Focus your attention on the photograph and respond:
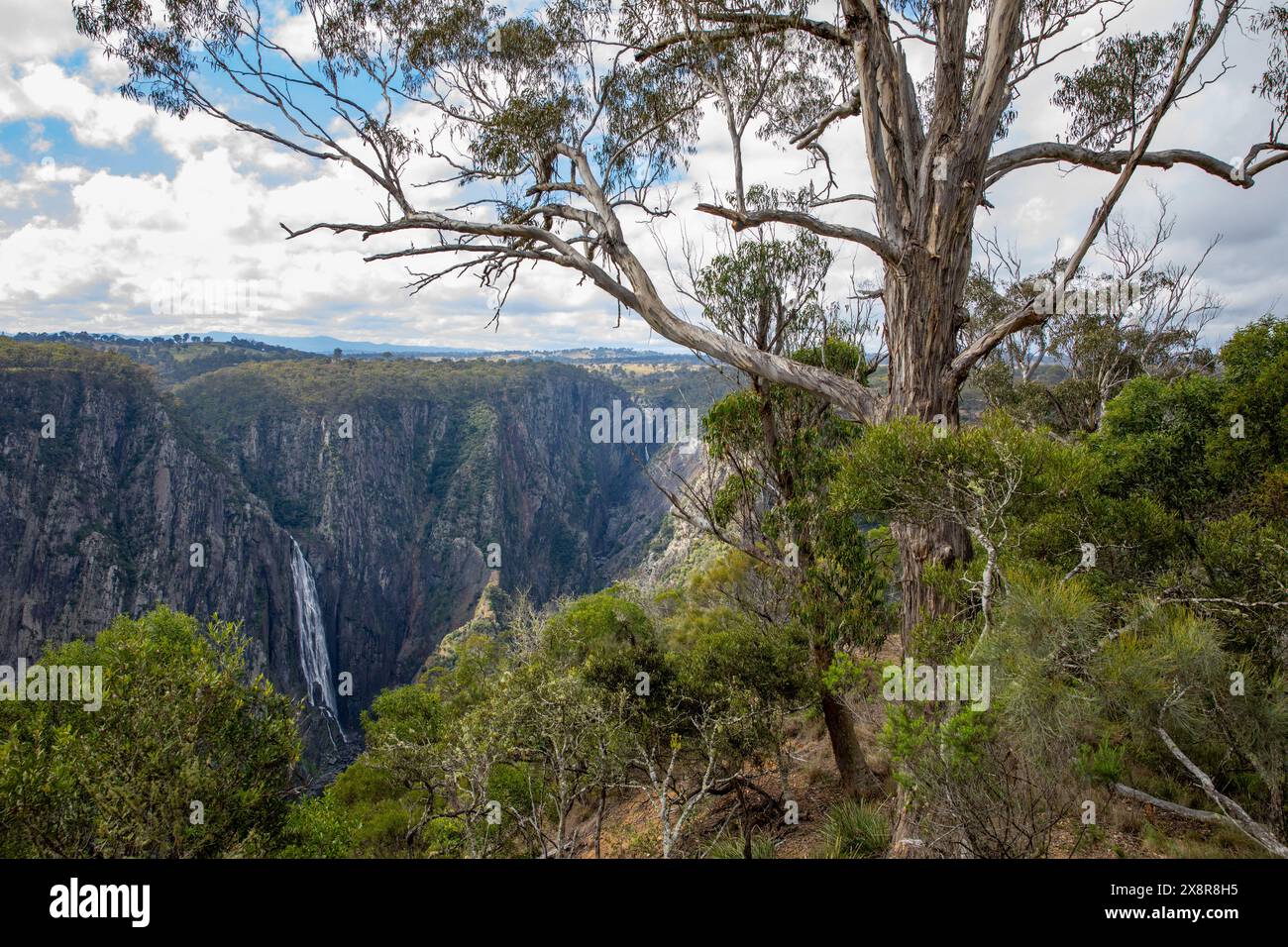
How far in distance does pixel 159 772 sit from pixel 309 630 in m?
65.1

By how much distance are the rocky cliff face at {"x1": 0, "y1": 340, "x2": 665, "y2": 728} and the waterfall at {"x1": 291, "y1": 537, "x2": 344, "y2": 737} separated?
0.98 metres

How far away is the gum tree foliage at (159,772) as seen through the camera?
4.90 meters

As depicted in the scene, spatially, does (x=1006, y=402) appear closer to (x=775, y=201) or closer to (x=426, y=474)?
(x=775, y=201)

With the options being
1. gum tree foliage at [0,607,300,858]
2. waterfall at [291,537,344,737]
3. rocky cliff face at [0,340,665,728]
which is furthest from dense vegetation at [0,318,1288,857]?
waterfall at [291,537,344,737]

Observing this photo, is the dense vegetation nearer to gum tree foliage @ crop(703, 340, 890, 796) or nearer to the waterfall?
gum tree foliage @ crop(703, 340, 890, 796)

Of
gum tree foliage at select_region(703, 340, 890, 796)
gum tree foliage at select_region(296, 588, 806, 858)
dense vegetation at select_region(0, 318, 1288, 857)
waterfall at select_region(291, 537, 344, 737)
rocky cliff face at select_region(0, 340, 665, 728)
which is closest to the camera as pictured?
dense vegetation at select_region(0, 318, 1288, 857)

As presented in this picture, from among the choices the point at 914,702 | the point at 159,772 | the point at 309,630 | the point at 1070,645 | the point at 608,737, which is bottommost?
the point at 309,630

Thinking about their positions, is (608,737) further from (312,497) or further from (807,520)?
(312,497)

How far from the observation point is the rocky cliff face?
47625mm

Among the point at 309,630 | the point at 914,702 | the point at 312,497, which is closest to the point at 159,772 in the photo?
the point at 914,702

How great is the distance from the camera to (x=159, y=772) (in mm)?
5023

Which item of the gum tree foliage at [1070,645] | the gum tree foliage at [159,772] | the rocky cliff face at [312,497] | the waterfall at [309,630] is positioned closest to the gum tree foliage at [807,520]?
the gum tree foliage at [1070,645]
